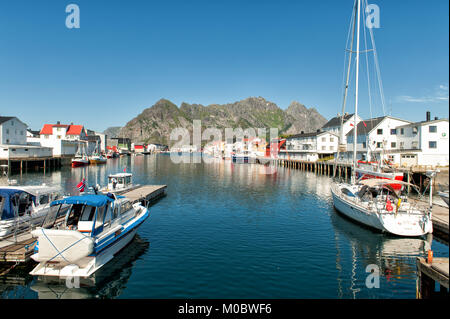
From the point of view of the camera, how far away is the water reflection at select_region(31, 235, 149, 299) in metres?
14.4

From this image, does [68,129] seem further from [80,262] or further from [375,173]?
[80,262]

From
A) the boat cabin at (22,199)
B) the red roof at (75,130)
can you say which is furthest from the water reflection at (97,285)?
the red roof at (75,130)

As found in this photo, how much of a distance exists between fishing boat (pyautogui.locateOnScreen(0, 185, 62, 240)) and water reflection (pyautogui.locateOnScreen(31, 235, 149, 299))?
552cm

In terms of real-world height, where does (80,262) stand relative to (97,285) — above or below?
above

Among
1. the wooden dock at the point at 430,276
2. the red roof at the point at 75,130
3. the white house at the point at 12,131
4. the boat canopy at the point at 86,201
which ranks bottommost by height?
the wooden dock at the point at 430,276

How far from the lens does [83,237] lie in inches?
602

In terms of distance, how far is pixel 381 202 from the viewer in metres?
25.6

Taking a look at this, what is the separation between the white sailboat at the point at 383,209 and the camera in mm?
22469

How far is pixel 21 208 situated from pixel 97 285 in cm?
1088

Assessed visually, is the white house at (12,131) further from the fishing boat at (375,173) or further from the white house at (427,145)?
the white house at (427,145)

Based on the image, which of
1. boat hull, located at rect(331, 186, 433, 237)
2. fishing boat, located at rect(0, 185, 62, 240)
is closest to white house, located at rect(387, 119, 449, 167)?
boat hull, located at rect(331, 186, 433, 237)

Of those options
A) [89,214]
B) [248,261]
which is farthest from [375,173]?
[89,214]

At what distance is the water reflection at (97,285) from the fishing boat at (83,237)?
0.48m

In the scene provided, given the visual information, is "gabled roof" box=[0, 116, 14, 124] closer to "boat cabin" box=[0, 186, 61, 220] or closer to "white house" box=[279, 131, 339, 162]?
"boat cabin" box=[0, 186, 61, 220]
